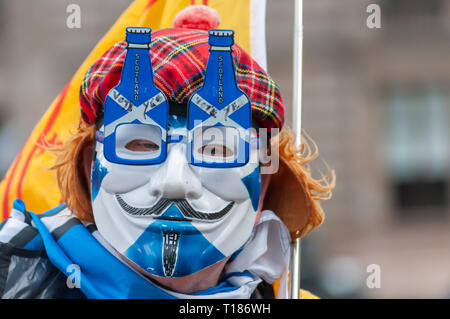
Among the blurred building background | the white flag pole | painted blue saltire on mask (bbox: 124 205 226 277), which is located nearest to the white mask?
painted blue saltire on mask (bbox: 124 205 226 277)

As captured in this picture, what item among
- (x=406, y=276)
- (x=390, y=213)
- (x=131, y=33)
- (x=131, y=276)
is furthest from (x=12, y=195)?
(x=390, y=213)

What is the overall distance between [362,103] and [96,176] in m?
8.84

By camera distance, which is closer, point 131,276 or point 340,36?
point 131,276

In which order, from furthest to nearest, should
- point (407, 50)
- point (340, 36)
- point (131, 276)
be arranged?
point (407, 50) → point (340, 36) → point (131, 276)

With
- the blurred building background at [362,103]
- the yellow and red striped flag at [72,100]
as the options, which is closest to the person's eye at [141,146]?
the yellow and red striped flag at [72,100]

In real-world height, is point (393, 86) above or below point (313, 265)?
above

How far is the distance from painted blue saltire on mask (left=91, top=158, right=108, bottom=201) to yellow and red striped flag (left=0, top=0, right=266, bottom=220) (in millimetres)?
557

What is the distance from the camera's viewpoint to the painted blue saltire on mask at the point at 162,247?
65.9 inches

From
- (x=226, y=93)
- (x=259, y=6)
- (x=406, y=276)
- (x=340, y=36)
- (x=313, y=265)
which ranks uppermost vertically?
(x=340, y=36)

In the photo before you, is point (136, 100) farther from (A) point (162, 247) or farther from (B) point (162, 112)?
(A) point (162, 247)

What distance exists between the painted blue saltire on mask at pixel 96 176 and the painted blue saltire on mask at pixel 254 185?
36 centimetres

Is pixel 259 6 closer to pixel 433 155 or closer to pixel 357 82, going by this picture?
pixel 357 82

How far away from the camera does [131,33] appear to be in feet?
5.32

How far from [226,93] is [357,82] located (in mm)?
8798
